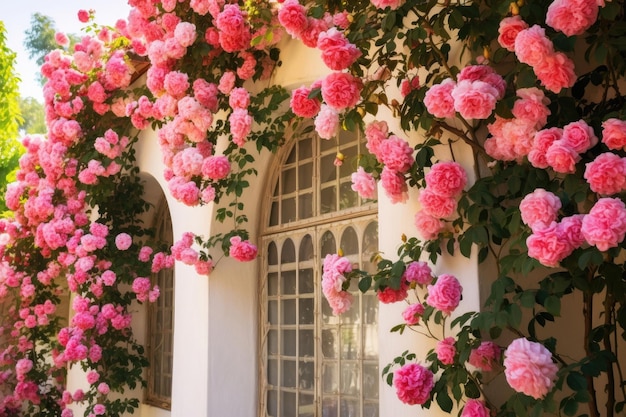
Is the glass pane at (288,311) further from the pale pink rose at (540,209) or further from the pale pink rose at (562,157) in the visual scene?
the pale pink rose at (562,157)

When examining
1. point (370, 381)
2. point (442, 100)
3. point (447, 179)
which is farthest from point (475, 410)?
point (370, 381)

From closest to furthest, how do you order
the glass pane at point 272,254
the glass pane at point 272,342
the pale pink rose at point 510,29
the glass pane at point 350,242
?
the pale pink rose at point 510,29 → the glass pane at point 350,242 → the glass pane at point 272,342 → the glass pane at point 272,254

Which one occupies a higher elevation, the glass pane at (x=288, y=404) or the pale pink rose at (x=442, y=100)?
the pale pink rose at (x=442, y=100)

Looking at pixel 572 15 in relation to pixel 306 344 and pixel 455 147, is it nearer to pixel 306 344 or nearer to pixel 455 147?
pixel 455 147

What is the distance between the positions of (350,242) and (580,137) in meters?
2.45

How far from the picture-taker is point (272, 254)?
6.07 m

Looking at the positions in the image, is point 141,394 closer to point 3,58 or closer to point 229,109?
point 229,109

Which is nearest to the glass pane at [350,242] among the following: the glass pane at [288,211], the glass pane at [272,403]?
the glass pane at [288,211]

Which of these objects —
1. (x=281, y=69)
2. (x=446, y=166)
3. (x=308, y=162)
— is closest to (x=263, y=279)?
(x=308, y=162)

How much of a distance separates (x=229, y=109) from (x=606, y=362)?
3696 millimetres

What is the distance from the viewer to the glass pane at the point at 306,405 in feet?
17.7

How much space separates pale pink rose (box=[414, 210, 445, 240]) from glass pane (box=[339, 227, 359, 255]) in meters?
1.45

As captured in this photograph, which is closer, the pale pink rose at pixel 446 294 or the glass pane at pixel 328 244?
the pale pink rose at pixel 446 294

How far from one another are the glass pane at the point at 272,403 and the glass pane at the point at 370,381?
1.13m
